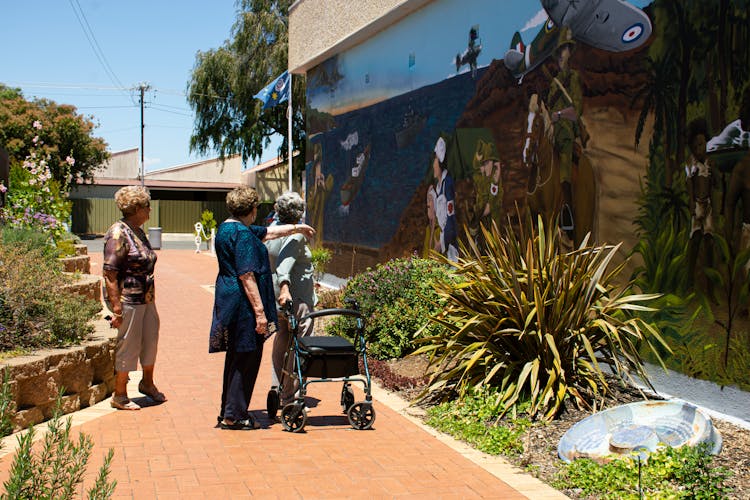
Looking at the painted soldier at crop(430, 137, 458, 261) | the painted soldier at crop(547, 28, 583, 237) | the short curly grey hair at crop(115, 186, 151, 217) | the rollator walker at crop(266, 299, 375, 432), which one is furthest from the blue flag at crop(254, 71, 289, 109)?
the rollator walker at crop(266, 299, 375, 432)

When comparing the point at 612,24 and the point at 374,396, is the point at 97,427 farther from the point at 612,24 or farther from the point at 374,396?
the point at 612,24

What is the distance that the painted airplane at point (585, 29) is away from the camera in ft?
28.1

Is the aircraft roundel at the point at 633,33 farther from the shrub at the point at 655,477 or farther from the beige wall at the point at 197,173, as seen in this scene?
the beige wall at the point at 197,173

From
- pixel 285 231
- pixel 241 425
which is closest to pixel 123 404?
pixel 241 425

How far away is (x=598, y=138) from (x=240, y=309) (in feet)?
14.1

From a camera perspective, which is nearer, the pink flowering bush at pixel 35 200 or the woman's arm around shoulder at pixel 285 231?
the woman's arm around shoulder at pixel 285 231

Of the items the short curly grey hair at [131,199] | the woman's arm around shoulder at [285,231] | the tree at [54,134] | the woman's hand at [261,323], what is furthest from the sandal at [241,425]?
the tree at [54,134]

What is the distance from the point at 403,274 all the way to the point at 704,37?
4488 millimetres

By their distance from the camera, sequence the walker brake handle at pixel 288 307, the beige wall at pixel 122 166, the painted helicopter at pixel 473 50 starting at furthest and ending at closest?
the beige wall at pixel 122 166 < the painted helicopter at pixel 473 50 < the walker brake handle at pixel 288 307

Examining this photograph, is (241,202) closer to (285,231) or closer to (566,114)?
(285,231)

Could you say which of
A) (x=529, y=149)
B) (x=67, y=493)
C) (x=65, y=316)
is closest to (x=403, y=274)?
(x=529, y=149)

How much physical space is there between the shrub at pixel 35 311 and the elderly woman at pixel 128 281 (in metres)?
0.43

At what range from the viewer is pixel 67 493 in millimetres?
3457

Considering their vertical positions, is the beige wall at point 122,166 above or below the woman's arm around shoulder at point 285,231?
above
